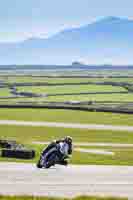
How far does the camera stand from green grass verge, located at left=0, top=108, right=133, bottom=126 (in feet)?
232

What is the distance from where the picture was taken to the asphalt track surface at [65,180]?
22922mm

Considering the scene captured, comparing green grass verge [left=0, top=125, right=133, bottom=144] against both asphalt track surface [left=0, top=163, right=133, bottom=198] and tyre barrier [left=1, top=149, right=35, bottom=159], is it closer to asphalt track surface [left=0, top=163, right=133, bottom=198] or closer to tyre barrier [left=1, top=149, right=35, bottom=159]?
tyre barrier [left=1, top=149, right=35, bottom=159]

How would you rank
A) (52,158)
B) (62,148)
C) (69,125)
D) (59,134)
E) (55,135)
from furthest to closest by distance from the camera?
(69,125) < (59,134) < (55,135) < (62,148) < (52,158)

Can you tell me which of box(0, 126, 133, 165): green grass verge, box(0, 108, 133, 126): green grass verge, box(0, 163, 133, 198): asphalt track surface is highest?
box(0, 108, 133, 126): green grass verge

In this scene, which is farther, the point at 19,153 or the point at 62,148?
the point at 19,153

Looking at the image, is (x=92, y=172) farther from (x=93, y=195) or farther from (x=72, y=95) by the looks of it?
(x=72, y=95)

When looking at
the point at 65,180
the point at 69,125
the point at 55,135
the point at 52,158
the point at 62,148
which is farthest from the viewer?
the point at 69,125

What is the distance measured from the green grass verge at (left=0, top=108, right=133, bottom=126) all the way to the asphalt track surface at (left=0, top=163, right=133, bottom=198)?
41.4 meters

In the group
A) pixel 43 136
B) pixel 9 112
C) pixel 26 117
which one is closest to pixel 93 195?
pixel 43 136

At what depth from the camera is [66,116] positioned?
244ft

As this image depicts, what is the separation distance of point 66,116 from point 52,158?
4570 cm

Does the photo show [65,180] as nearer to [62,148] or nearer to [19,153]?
[62,148]

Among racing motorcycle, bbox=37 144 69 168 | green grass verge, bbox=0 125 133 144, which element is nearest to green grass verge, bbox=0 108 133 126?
green grass verge, bbox=0 125 133 144

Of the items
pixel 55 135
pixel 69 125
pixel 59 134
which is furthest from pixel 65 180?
pixel 69 125
